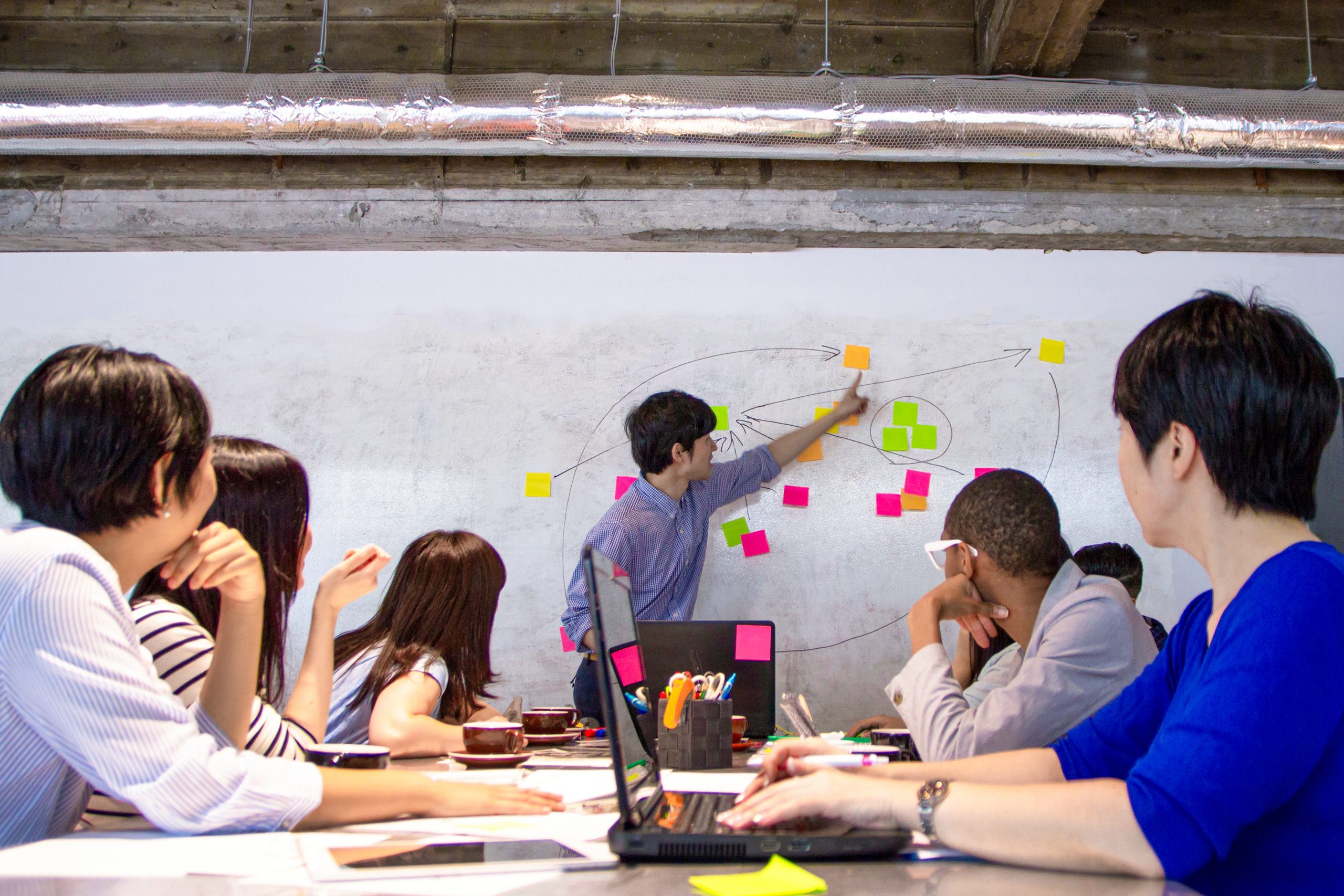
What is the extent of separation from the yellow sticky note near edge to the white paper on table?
331 mm

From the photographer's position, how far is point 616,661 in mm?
1244

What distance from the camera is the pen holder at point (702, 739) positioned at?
1.50 metres

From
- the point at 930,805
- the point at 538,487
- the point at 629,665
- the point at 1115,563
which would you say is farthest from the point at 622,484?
the point at 930,805

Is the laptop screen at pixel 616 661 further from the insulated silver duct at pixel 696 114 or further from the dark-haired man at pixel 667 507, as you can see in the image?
the insulated silver duct at pixel 696 114

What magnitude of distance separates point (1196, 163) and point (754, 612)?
2021mm

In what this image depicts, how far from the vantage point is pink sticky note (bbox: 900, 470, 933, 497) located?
3.32 m

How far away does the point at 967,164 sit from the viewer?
10.7 ft

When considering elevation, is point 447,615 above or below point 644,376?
below

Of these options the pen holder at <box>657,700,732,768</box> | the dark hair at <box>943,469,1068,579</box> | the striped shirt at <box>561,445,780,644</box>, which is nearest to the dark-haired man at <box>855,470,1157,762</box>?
the dark hair at <box>943,469,1068,579</box>

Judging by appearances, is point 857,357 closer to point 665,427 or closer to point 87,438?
point 665,427

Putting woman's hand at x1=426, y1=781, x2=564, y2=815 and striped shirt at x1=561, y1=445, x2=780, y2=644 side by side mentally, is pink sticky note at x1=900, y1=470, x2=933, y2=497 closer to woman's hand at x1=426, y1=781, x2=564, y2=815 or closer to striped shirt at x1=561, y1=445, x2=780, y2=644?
striped shirt at x1=561, y1=445, x2=780, y2=644

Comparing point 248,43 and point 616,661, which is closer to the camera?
point 616,661

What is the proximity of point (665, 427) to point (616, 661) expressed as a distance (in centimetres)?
187

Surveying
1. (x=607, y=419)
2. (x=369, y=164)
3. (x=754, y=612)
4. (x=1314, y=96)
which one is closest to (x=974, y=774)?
(x=754, y=612)
